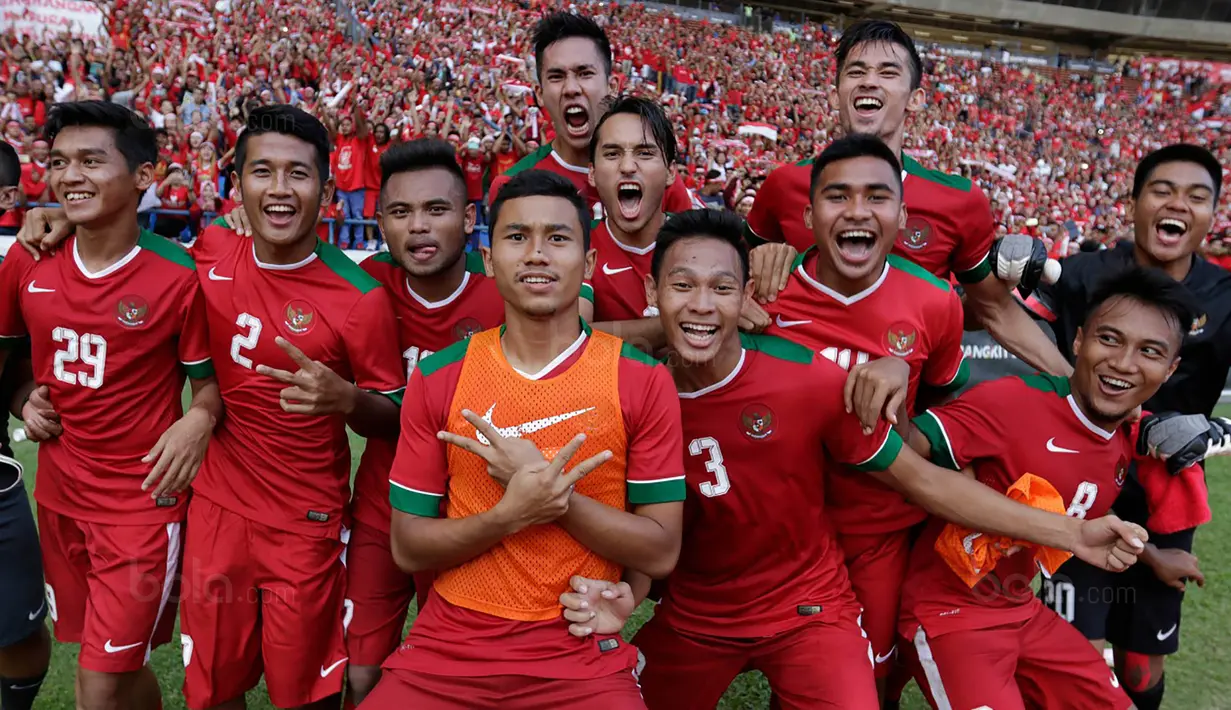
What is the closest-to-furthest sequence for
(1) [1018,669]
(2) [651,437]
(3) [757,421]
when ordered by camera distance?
(2) [651,437] < (3) [757,421] < (1) [1018,669]

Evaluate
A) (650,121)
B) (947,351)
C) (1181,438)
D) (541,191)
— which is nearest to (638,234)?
(650,121)

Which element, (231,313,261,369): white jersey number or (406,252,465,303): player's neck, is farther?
(406,252,465,303): player's neck

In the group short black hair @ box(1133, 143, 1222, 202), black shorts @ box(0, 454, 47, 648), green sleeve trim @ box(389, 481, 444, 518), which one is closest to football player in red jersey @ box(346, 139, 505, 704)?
green sleeve trim @ box(389, 481, 444, 518)

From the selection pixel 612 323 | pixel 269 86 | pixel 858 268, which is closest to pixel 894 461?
pixel 858 268

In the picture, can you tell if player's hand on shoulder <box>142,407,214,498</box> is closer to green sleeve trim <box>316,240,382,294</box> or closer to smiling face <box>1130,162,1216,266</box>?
green sleeve trim <box>316,240,382,294</box>

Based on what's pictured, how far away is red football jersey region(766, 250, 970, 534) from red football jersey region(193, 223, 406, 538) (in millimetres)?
1390

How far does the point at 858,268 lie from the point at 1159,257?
1.41 metres

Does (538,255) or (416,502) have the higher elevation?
(538,255)

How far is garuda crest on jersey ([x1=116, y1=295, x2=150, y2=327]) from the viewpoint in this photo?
2938 mm

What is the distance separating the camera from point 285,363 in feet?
9.58

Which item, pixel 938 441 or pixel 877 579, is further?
pixel 877 579

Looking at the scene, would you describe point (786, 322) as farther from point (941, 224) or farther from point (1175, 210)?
point (1175, 210)

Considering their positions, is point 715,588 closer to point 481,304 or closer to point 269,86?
point 481,304

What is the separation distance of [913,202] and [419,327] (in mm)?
1934
